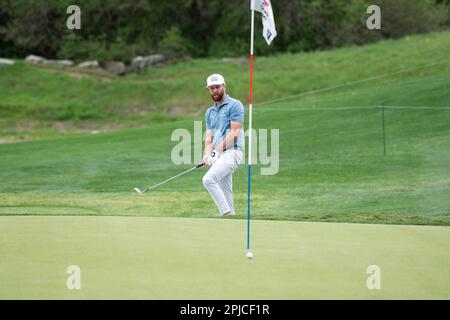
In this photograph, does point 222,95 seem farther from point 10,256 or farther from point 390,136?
point 390,136

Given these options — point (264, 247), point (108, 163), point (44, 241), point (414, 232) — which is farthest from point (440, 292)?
point (108, 163)

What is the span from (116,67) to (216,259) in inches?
1538

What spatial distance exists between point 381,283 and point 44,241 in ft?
13.0

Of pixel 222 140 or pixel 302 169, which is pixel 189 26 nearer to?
pixel 302 169

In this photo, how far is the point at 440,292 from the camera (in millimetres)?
7031

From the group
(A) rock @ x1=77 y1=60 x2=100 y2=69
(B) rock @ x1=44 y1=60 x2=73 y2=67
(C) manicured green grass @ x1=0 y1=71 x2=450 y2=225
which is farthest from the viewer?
(A) rock @ x1=77 y1=60 x2=100 y2=69

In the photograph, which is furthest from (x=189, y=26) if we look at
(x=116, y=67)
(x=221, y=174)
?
(x=221, y=174)

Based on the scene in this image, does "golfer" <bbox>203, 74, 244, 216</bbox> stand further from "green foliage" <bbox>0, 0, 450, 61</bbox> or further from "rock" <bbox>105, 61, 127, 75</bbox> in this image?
"green foliage" <bbox>0, 0, 450, 61</bbox>

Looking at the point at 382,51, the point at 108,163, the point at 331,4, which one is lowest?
the point at 108,163

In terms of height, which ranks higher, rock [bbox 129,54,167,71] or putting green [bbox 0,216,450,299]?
rock [bbox 129,54,167,71]

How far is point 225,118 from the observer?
12203mm

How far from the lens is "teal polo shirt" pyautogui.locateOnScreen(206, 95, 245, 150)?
475 inches

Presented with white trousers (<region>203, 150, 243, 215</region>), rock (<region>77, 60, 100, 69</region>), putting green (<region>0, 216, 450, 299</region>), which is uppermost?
rock (<region>77, 60, 100, 69</region>)

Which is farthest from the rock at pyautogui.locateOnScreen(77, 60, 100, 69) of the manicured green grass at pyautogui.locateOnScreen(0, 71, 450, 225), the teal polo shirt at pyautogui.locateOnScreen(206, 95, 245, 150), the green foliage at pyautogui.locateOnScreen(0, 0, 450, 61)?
the teal polo shirt at pyautogui.locateOnScreen(206, 95, 245, 150)
